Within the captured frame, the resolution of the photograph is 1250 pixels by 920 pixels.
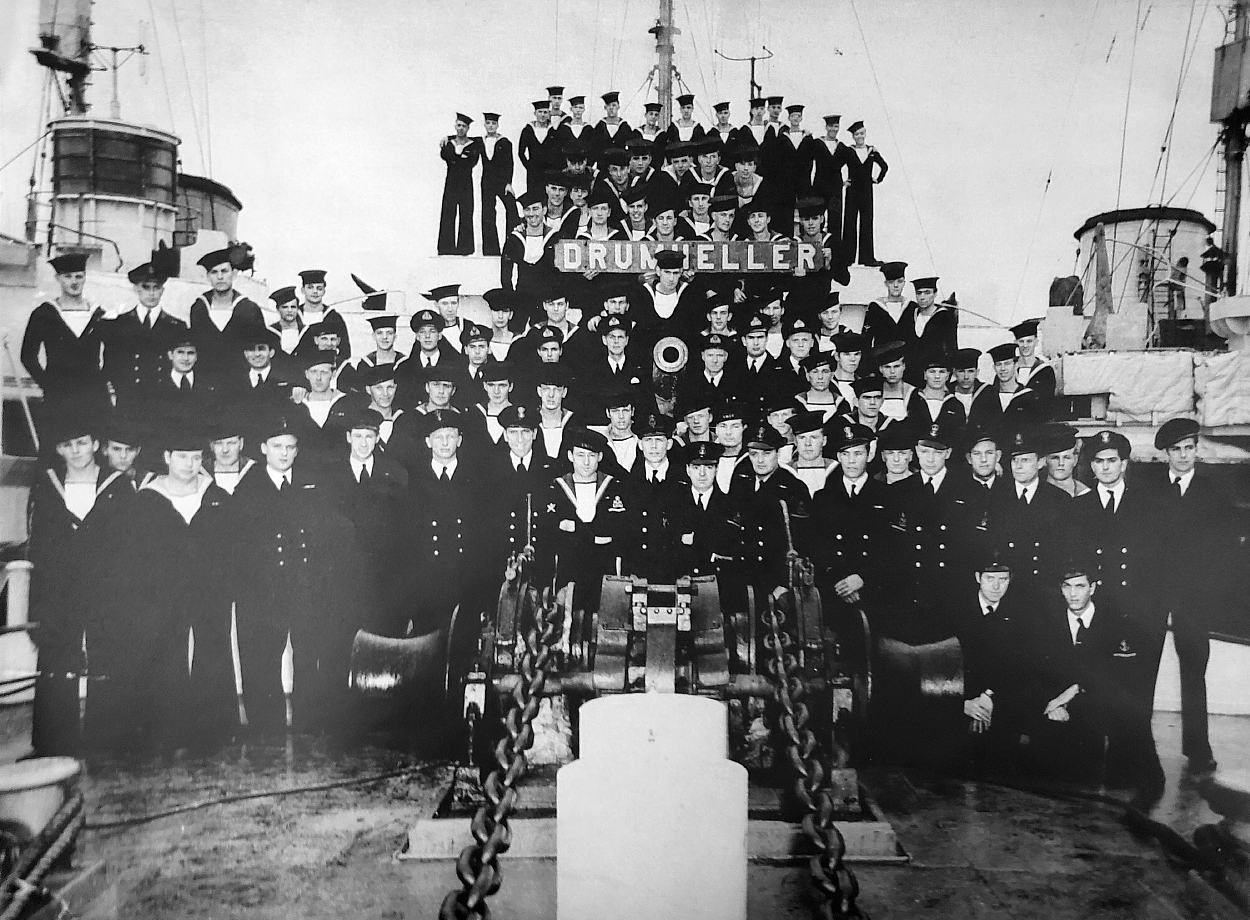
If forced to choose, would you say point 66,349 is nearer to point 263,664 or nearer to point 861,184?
point 263,664

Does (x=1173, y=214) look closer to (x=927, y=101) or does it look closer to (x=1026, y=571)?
(x=927, y=101)

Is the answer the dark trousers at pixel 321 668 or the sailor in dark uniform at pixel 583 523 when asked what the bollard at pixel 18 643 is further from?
the sailor in dark uniform at pixel 583 523

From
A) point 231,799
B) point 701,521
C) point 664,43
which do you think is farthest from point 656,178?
point 231,799

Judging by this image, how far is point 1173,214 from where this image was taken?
2367 millimetres

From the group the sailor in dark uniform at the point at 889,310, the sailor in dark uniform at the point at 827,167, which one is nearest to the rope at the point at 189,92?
the sailor in dark uniform at the point at 827,167

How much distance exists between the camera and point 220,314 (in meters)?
2.37

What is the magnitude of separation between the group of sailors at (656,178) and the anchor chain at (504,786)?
1.00m

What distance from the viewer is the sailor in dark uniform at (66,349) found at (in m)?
2.31

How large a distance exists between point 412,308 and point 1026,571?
1789 millimetres

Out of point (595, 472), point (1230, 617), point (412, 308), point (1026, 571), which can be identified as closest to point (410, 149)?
point (412, 308)

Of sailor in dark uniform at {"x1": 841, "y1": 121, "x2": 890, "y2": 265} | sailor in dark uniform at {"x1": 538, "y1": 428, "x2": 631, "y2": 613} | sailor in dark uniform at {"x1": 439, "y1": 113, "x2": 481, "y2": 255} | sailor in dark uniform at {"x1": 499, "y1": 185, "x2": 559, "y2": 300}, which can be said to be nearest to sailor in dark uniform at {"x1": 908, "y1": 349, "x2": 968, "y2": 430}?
sailor in dark uniform at {"x1": 841, "y1": 121, "x2": 890, "y2": 265}

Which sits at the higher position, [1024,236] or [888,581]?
[1024,236]

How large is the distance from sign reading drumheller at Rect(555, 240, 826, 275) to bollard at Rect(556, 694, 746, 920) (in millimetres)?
1168

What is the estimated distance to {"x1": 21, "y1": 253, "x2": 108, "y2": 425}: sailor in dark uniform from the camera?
2.31 m
